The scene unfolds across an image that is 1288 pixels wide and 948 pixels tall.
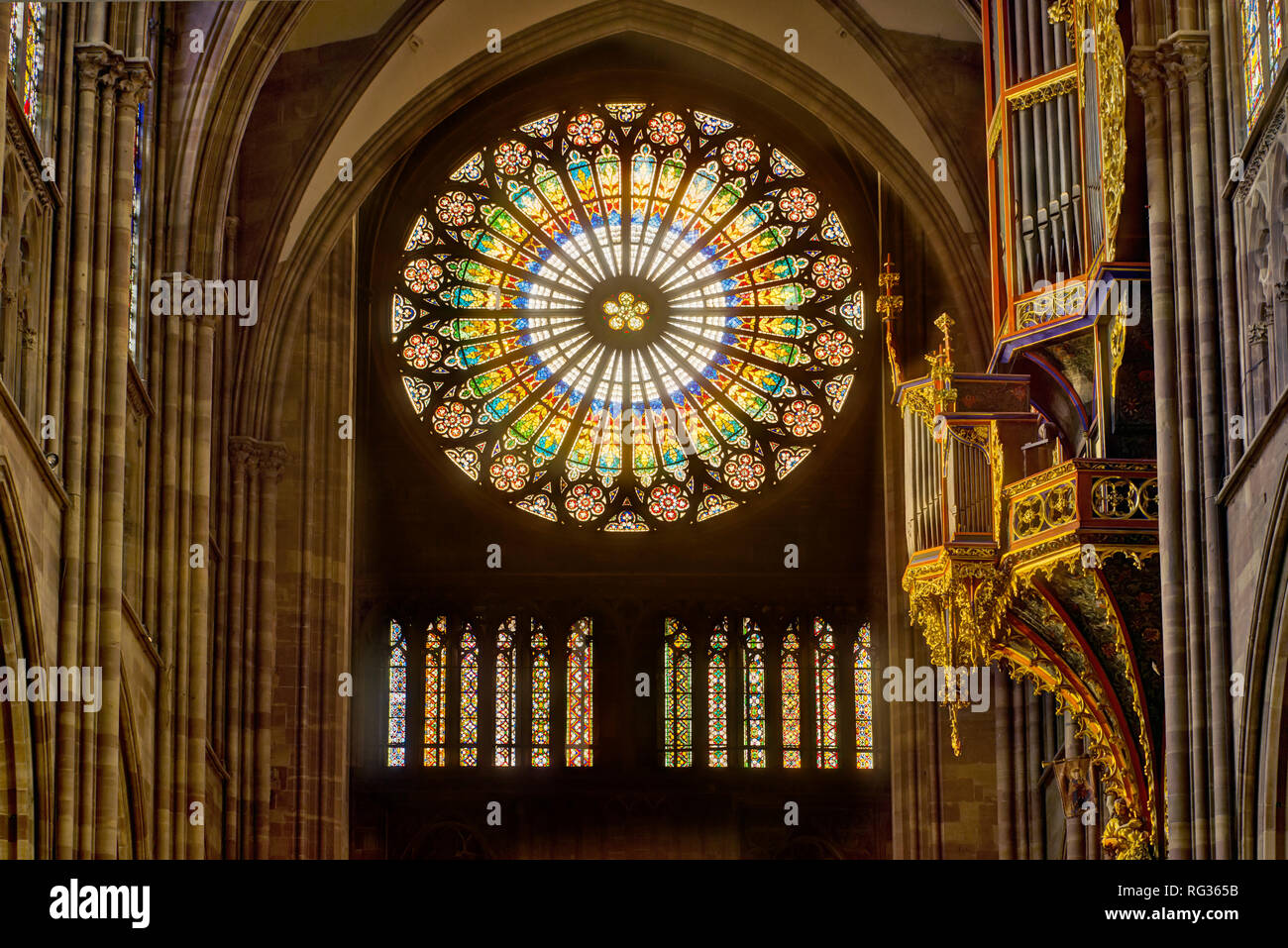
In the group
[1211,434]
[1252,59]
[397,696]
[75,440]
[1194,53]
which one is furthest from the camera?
[397,696]

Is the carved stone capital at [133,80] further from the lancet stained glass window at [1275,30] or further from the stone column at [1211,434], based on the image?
the lancet stained glass window at [1275,30]

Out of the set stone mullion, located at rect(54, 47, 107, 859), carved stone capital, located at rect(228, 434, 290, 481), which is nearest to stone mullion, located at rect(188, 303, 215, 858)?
carved stone capital, located at rect(228, 434, 290, 481)

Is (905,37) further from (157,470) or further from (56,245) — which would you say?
(56,245)

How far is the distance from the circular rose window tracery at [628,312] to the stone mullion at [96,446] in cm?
968

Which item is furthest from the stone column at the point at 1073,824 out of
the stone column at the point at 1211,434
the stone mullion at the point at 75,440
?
the stone mullion at the point at 75,440

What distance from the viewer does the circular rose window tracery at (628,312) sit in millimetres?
27219

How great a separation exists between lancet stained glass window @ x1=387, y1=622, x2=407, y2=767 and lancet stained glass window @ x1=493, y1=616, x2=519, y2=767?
946 mm

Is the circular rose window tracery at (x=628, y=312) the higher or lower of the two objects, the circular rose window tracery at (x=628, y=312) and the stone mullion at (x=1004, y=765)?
the higher

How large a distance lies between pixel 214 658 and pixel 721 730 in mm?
5793

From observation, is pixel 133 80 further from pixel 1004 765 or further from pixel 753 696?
pixel 753 696

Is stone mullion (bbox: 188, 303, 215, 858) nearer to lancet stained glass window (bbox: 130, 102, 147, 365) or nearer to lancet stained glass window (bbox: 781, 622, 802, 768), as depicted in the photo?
lancet stained glass window (bbox: 130, 102, 147, 365)

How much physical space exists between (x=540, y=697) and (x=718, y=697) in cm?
184

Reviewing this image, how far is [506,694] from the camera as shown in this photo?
26203 millimetres

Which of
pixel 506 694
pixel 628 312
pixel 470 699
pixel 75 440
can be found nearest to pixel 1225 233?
pixel 75 440
